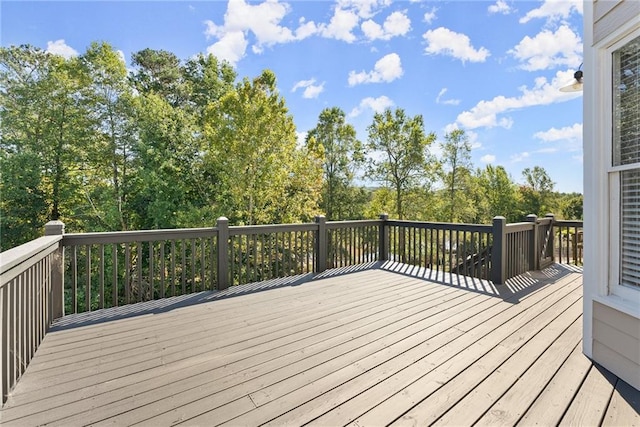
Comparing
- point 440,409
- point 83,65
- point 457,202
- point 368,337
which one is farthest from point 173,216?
point 457,202

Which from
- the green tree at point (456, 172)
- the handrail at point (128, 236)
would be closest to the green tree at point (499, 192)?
the green tree at point (456, 172)

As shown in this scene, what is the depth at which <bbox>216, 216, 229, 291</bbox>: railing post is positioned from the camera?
3.97m

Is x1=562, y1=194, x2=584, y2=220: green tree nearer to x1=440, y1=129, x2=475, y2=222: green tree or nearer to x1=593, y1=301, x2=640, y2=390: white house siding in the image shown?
x1=440, y1=129, x2=475, y2=222: green tree

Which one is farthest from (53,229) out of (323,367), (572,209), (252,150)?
(572,209)

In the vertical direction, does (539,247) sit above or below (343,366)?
above

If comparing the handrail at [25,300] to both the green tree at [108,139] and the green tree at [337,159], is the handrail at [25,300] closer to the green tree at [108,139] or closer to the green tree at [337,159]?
the green tree at [108,139]

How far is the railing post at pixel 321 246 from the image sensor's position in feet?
16.2

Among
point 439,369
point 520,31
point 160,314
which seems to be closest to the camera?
point 439,369

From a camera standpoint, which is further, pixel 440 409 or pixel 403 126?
pixel 403 126

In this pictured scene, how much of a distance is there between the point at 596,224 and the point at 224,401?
271cm

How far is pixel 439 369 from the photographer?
202 centimetres

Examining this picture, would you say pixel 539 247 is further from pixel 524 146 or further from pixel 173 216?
pixel 524 146

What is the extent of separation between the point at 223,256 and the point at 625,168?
3929mm

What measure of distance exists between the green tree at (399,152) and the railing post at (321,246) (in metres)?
12.9
